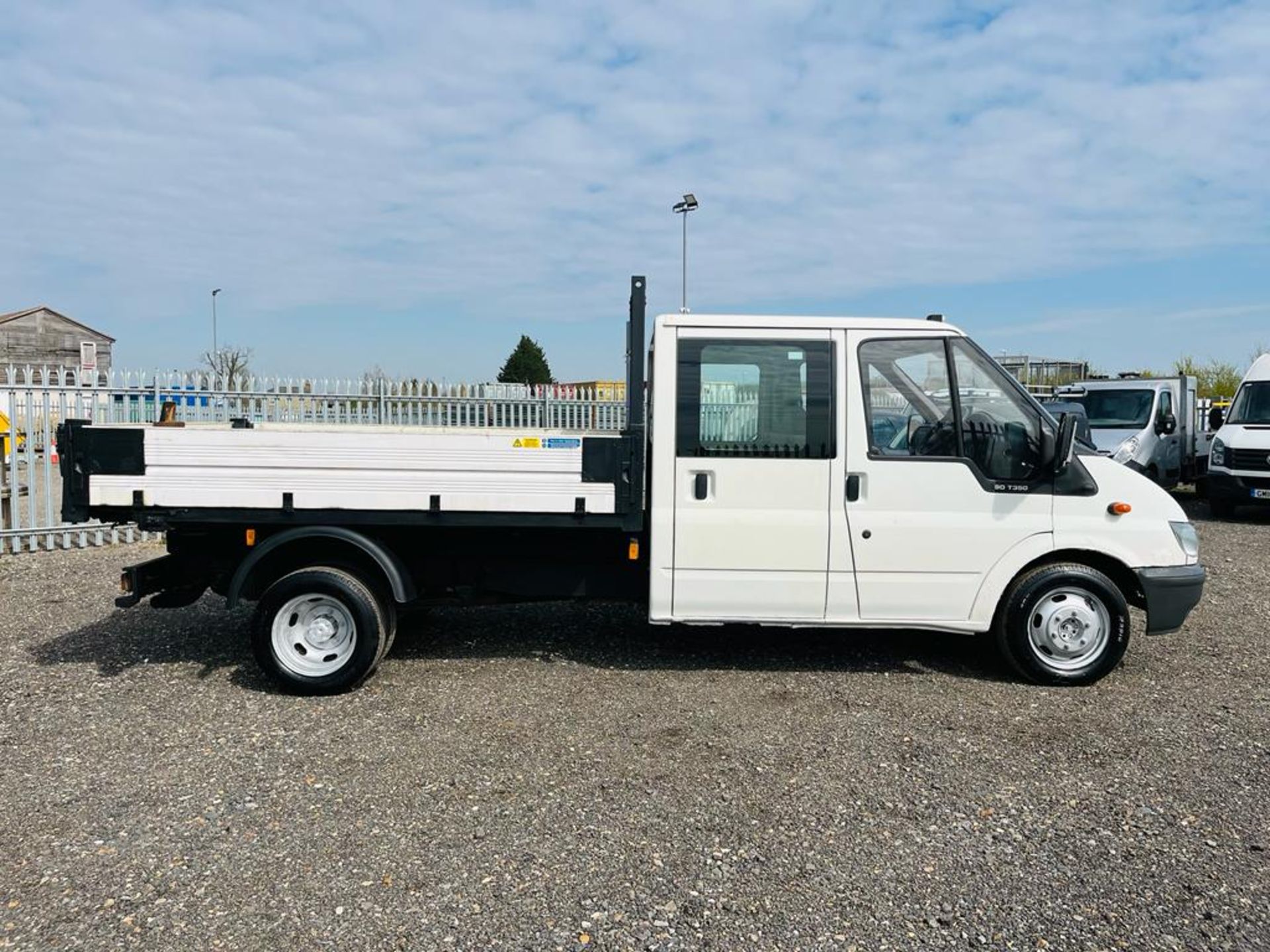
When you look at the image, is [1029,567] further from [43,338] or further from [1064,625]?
[43,338]

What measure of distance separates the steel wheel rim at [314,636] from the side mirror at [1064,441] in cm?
409

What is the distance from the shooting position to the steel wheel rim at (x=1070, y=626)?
17.6 feet

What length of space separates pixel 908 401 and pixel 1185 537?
6.02 ft

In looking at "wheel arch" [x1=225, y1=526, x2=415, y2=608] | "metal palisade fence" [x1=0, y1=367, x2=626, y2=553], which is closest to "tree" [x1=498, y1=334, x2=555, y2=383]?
"metal palisade fence" [x1=0, y1=367, x2=626, y2=553]

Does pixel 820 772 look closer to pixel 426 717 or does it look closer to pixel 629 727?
pixel 629 727

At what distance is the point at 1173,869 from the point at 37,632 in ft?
23.3

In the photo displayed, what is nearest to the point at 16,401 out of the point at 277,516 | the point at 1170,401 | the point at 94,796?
the point at 277,516

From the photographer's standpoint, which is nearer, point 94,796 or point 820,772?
point 94,796

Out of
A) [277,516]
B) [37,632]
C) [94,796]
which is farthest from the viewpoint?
[37,632]

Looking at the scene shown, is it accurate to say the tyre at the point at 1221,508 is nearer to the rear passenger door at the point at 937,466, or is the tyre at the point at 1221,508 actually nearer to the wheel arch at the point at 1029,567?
the wheel arch at the point at 1029,567

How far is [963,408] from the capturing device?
532 cm

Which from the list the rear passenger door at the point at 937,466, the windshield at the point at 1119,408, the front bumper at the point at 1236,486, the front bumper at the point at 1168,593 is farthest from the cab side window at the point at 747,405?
the windshield at the point at 1119,408

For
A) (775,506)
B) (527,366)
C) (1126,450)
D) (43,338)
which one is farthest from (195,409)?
(43,338)

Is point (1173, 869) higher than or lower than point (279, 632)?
lower
